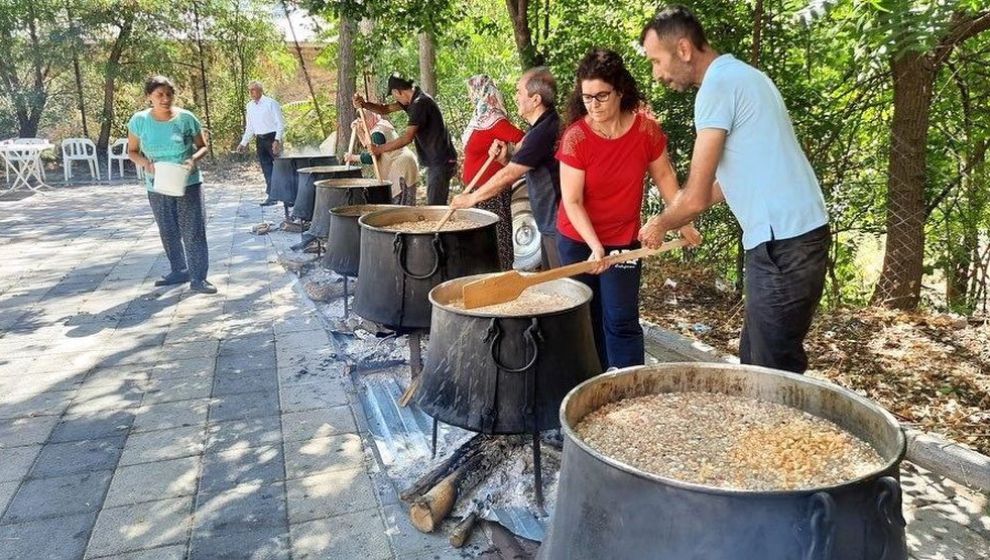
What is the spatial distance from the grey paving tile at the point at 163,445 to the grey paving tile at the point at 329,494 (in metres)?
0.72

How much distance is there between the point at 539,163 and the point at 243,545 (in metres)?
2.43

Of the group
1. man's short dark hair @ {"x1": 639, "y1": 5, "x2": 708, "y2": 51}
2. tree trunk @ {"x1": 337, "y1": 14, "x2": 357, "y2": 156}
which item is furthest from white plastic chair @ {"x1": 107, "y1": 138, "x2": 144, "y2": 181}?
man's short dark hair @ {"x1": 639, "y1": 5, "x2": 708, "y2": 51}

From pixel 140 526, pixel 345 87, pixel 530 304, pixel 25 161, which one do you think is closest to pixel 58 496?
pixel 140 526

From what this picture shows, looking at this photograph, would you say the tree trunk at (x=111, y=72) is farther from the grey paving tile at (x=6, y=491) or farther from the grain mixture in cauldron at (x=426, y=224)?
the grey paving tile at (x=6, y=491)

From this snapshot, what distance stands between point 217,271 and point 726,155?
6.45 metres

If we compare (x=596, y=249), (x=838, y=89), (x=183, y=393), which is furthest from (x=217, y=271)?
(x=838, y=89)

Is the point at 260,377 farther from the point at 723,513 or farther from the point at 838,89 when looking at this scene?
the point at 838,89

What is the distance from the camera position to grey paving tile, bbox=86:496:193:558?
309 centimetres

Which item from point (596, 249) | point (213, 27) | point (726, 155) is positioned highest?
point (213, 27)

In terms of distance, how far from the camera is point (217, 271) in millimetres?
7965

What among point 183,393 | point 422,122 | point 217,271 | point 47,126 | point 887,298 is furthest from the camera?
point 47,126

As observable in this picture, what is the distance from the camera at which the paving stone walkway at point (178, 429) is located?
124 inches

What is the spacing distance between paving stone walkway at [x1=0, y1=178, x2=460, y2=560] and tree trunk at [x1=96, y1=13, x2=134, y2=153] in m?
11.3

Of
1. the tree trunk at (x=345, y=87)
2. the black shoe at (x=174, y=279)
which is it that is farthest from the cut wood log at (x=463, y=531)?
the tree trunk at (x=345, y=87)
